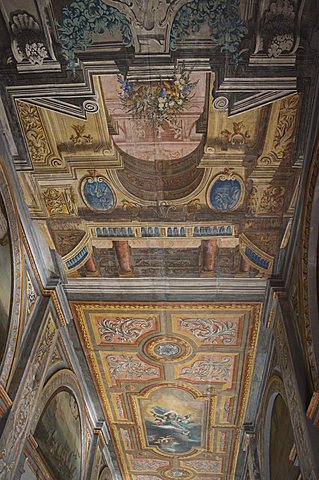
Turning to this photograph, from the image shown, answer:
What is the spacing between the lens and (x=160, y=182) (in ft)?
25.7

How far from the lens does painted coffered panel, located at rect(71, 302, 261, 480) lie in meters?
10.3

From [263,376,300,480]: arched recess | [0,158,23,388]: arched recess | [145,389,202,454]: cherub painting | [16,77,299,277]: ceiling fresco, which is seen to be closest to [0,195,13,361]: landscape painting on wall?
[0,158,23,388]: arched recess

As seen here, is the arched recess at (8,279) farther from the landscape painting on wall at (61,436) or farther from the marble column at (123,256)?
the landscape painting on wall at (61,436)

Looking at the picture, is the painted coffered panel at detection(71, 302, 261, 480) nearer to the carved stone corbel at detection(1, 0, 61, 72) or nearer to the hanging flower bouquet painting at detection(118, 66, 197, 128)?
the hanging flower bouquet painting at detection(118, 66, 197, 128)

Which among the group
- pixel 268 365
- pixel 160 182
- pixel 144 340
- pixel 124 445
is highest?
pixel 160 182

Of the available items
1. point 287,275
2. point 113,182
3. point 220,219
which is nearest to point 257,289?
point 287,275

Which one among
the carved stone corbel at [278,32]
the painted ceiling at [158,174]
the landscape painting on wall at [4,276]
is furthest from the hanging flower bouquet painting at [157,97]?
the landscape painting on wall at [4,276]

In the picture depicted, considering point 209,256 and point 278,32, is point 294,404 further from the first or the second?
point 278,32

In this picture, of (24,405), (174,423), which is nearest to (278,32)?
(24,405)

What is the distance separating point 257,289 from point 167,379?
3.86 meters

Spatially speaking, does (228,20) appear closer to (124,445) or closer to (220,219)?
(220,219)

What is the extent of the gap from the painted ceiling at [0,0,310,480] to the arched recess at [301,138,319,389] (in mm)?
580

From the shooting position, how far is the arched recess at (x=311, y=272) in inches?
283

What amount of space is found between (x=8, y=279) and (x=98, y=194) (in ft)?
6.12
